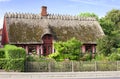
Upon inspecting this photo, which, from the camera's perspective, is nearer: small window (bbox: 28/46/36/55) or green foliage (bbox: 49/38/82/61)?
green foliage (bbox: 49/38/82/61)

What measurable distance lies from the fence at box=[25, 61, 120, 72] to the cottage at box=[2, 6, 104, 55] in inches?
591

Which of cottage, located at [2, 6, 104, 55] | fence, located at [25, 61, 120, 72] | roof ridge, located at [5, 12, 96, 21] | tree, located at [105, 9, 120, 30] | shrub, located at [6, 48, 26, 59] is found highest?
tree, located at [105, 9, 120, 30]

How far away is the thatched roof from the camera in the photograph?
50.3m

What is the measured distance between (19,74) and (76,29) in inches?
1014

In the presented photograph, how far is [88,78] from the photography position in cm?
2880

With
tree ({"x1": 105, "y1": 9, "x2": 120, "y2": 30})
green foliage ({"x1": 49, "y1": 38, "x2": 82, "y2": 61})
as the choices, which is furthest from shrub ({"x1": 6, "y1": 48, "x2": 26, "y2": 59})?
tree ({"x1": 105, "y1": 9, "x2": 120, "y2": 30})

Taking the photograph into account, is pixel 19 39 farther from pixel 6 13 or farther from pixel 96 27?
pixel 96 27

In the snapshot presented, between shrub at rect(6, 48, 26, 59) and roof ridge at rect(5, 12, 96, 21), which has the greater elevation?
roof ridge at rect(5, 12, 96, 21)

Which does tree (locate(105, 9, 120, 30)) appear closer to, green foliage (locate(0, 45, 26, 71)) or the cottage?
the cottage

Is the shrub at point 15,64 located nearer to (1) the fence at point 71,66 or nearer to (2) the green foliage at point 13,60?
(2) the green foliage at point 13,60

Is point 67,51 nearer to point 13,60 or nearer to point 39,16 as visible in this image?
point 13,60

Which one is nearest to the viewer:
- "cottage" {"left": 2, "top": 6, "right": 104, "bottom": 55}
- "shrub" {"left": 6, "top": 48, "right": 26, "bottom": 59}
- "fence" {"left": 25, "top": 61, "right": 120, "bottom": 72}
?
"shrub" {"left": 6, "top": 48, "right": 26, "bottom": 59}

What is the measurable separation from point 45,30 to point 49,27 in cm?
138

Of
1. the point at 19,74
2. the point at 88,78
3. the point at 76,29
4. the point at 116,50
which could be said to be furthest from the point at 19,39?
the point at 88,78
